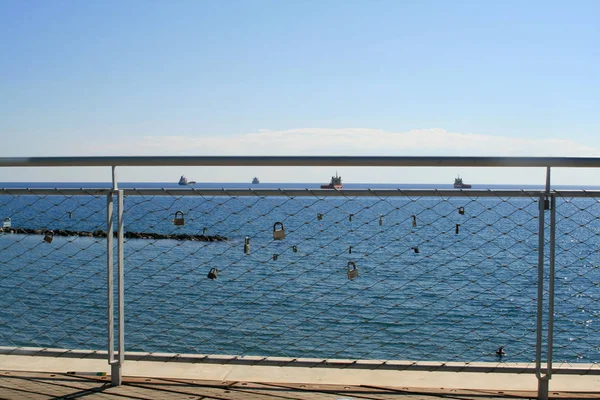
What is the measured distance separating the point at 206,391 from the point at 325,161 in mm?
1162

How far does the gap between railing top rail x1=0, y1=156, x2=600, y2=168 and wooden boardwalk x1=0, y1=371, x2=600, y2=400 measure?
101 cm

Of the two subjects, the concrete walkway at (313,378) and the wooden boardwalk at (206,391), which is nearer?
the wooden boardwalk at (206,391)

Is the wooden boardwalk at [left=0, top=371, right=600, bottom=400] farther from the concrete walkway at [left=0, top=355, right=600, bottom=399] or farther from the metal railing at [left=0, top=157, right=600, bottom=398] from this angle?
the metal railing at [left=0, top=157, right=600, bottom=398]

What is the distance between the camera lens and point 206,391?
252 cm

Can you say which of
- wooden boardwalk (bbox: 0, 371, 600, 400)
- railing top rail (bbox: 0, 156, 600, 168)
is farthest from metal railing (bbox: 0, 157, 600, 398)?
wooden boardwalk (bbox: 0, 371, 600, 400)

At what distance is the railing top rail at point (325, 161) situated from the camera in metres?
2.44

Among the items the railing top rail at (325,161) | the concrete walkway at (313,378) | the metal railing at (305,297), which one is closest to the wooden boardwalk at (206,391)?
the concrete walkway at (313,378)

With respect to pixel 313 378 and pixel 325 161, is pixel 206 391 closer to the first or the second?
pixel 313 378

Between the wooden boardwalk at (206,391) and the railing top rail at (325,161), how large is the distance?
1.01 m

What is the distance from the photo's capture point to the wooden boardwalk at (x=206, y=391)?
2.45 m

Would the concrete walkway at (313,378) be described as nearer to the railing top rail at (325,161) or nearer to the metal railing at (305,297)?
the metal railing at (305,297)

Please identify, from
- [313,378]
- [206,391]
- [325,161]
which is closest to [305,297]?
[313,378]

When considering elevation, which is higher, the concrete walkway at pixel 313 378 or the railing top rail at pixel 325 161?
the railing top rail at pixel 325 161

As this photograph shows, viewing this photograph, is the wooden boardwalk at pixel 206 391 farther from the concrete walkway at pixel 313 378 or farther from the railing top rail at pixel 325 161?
the railing top rail at pixel 325 161
